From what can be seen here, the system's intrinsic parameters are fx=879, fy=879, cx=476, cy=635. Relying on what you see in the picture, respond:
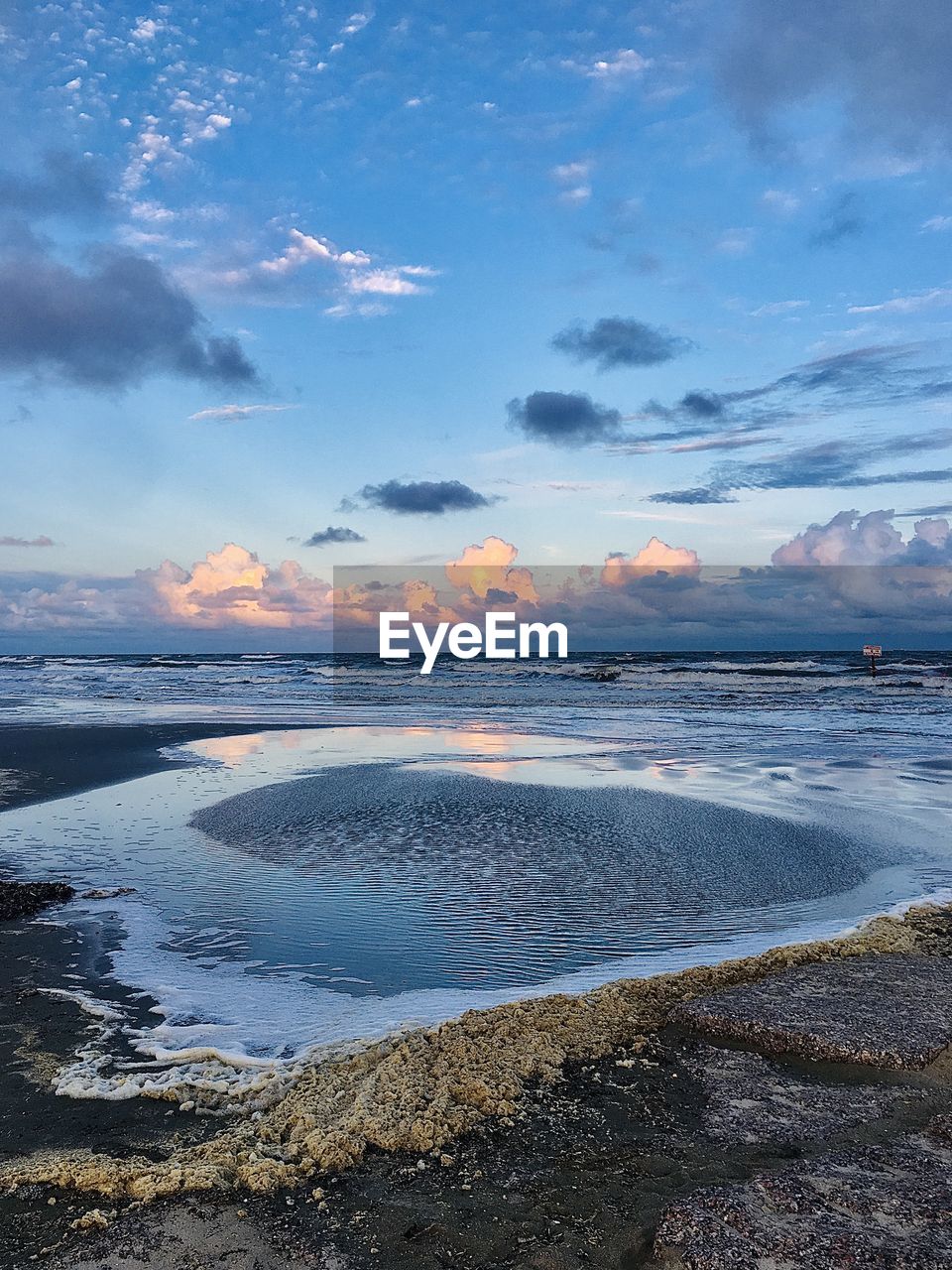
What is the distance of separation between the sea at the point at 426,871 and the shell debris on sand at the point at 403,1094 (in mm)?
353

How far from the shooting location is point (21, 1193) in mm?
3281

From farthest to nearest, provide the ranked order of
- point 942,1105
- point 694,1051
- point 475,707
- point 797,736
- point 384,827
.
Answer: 1. point 475,707
2. point 797,736
3. point 384,827
4. point 694,1051
5. point 942,1105

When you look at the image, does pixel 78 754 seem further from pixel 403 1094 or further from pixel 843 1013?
pixel 843 1013

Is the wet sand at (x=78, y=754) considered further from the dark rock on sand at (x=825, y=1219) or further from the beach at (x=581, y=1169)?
the dark rock on sand at (x=825, y=1219)

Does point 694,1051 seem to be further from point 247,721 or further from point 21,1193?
point 247,721

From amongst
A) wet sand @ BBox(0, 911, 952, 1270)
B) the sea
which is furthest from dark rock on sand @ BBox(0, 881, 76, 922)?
wet sand @ BBox(0, 911, 952, 1270)

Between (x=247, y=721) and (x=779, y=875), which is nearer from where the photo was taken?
(x=779, y=875)

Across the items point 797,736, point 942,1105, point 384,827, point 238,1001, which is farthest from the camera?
point 797,736

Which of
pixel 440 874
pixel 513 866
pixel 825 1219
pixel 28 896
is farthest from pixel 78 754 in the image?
pixel 825 1219

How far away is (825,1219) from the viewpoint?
3.04 metres

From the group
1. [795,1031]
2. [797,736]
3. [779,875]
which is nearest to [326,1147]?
[795,1031]

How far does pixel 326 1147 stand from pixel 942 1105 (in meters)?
2.71

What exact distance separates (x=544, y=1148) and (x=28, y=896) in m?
5.39

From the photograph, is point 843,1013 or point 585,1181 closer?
point 585,1181
